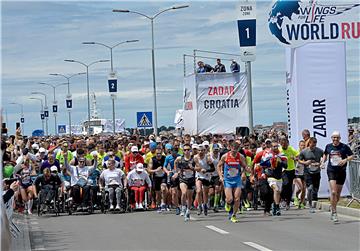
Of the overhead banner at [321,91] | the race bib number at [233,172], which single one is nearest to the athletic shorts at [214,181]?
the race bib number at [233,172]

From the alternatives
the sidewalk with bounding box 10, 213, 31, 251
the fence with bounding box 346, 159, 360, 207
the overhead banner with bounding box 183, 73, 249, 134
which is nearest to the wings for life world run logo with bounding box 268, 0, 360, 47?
the fence with bounding box 346, 159, 360, 207

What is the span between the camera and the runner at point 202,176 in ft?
64.6

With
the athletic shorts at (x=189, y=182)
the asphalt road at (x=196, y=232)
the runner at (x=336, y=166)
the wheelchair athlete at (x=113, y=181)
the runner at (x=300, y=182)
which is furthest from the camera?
the wheelchair athlete at (x=113, y=181)

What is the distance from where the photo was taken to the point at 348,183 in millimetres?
21891

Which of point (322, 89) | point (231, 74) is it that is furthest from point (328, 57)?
point (231, 74)

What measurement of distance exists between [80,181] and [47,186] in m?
0.97

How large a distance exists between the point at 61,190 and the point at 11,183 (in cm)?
582

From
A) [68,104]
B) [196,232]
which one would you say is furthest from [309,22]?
[68,104]

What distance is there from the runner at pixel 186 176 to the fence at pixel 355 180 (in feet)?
13.0

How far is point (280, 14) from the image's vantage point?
22016mm

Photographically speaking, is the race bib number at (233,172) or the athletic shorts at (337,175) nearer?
the athletic shorts at (337,175)

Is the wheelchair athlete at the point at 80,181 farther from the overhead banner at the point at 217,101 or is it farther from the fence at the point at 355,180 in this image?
the overhead banner at the point at 217,101

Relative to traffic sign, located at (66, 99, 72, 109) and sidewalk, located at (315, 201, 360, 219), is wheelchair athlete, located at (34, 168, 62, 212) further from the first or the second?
traffic sign, located at (66, 99, 72, 109)

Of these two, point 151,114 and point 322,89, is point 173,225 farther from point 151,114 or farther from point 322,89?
point 151,114
